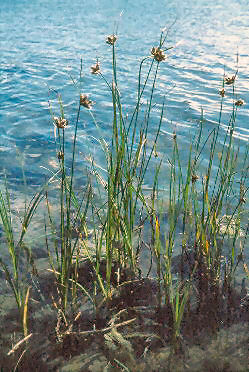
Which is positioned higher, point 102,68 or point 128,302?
point 102,68

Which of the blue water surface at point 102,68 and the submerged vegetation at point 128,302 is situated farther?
the blue water surface at point 102,68

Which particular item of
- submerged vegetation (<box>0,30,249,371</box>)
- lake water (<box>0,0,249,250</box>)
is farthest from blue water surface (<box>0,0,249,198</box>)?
submerged vegetation (<box>0,30,249,371</box>)

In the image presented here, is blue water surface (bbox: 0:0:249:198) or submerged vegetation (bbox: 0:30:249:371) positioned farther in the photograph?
blue water surface (bbox: 0:0:249:198)

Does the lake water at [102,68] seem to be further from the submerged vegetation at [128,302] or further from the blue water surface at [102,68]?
the submerged vegetation at [128,302]

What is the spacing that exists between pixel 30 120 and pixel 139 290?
13.3 feet

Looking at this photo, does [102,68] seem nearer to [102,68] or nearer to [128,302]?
[102,68]

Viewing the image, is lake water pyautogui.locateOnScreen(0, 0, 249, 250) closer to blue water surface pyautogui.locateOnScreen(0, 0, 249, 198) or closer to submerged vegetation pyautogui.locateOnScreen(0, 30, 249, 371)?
blue water surface pyautogui.locateOnScreen(0, 0, 249, 198)

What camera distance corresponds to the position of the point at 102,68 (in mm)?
8867

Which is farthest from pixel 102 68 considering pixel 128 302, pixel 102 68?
pixel 128 302

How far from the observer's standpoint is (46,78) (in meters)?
8.19

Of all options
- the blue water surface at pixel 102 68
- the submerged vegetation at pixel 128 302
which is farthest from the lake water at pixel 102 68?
the submerged vegetation at pixel 128 302

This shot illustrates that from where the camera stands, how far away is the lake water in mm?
5293

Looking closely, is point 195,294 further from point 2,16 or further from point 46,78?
point 2,16

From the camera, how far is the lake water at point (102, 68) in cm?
529
